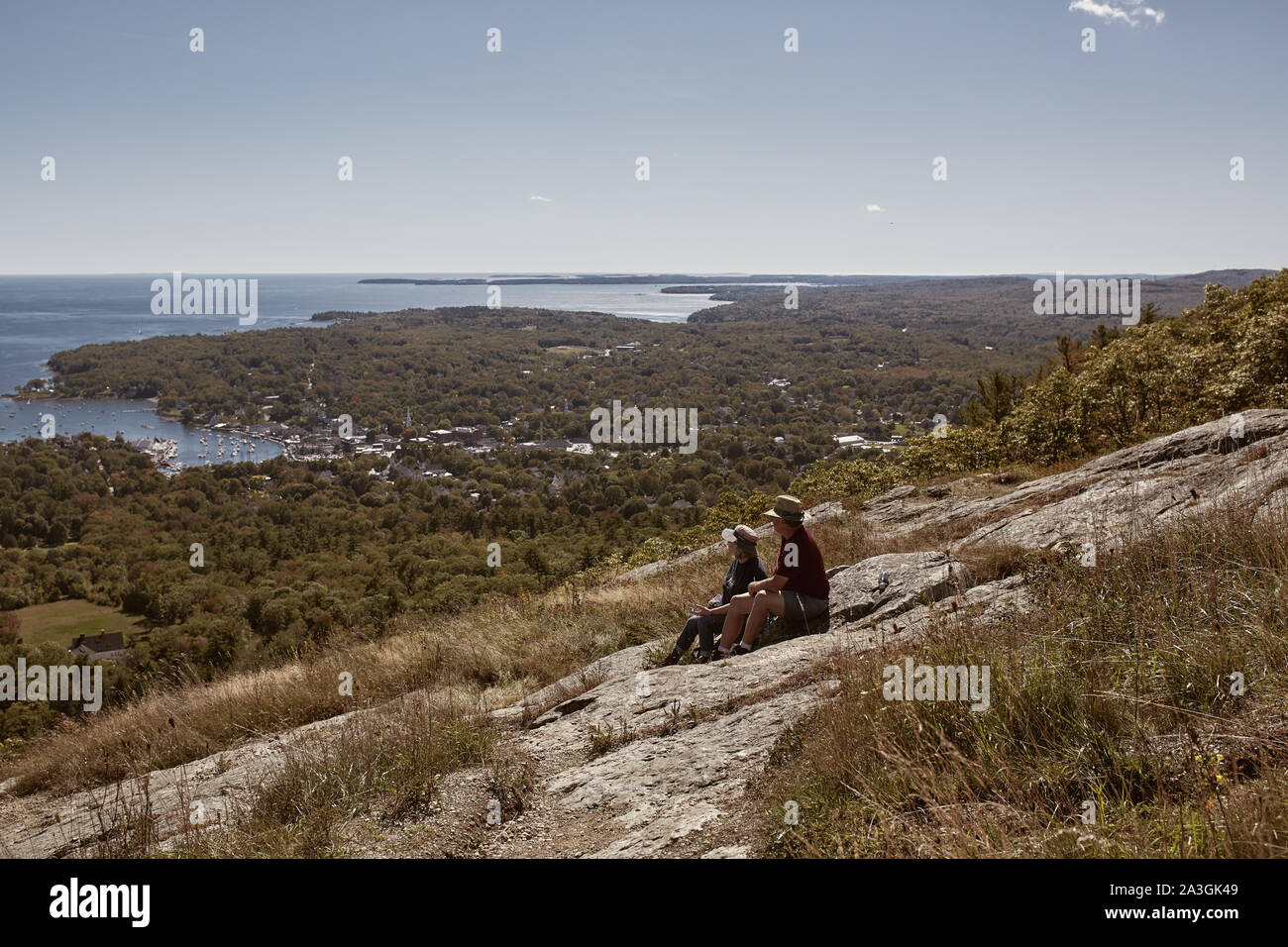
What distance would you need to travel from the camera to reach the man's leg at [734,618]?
6055 mm

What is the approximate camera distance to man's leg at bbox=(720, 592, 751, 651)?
6055 mm

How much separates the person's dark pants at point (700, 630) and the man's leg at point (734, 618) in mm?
142

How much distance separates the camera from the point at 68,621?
133 ft

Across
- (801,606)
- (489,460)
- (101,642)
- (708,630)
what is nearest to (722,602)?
(708,630)

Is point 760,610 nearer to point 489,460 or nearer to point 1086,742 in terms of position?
point 1086,742

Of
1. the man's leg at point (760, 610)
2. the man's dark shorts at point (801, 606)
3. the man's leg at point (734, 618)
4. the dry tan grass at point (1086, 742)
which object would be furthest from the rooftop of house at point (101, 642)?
the dry tan grass at point (1086, 742)

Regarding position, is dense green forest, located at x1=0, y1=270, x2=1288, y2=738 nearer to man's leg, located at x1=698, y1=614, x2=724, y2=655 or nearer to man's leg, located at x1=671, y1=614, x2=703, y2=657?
man's leg, located at x1=671, y1=614, x2=703, y2=657

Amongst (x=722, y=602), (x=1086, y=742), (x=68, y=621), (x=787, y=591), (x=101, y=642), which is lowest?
(x=68, y=621)

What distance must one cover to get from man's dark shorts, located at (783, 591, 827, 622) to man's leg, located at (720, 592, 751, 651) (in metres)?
0.36

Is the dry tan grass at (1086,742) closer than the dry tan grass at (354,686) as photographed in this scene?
Yes

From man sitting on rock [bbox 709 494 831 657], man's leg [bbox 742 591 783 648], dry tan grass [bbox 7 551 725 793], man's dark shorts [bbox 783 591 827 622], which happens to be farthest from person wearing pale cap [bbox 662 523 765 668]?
dry tan grass [bbox 7 551 725 793]

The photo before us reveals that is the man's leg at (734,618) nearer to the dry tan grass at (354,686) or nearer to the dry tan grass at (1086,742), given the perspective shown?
the dry tan grass at (354,686)

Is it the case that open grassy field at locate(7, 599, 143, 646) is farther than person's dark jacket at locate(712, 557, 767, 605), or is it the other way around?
open grassy field at locate(7, 599, 143, 646)

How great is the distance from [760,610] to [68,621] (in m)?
51.3
